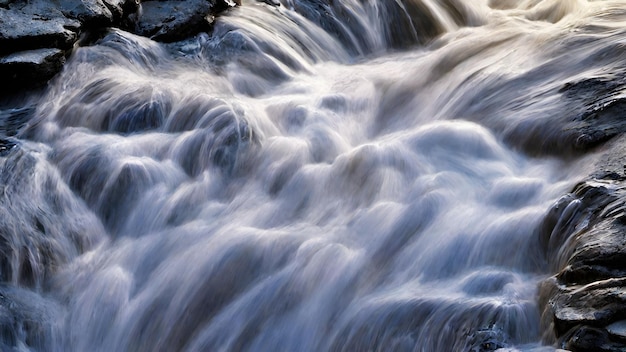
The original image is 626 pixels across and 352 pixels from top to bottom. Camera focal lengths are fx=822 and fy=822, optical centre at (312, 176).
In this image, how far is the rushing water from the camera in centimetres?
374

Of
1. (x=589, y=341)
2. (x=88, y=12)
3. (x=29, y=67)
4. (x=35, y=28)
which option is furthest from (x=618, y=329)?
(x=88, y=12)

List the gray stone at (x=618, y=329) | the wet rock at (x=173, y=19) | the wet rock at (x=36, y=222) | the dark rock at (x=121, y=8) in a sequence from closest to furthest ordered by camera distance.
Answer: the gray stone at (x=618, y=329) < the wet rock at (x=36, y=222) < the dark rock at (x=121, y=8) < the wet rock at (x=173, y=19)

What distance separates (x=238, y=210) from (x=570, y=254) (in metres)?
1.82

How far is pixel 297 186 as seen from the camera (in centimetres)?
464

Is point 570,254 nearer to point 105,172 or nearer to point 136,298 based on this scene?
point 136,298

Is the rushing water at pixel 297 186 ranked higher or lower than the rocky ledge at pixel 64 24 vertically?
lower

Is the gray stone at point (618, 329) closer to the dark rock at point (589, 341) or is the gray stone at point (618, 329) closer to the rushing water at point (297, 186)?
the dark rock at point (589, 341)

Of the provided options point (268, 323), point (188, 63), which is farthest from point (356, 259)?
point (188, 63)

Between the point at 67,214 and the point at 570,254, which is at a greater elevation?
the point at 570,254

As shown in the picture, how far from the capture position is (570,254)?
347 cm

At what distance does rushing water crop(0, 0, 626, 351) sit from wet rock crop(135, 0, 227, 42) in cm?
12

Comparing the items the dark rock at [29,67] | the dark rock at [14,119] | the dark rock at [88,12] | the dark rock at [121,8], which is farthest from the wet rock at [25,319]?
the dark rock at [121,8]

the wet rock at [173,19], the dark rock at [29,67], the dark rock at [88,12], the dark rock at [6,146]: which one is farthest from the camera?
the wet rock at [173,19]

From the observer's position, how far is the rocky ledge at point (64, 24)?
547 cm
